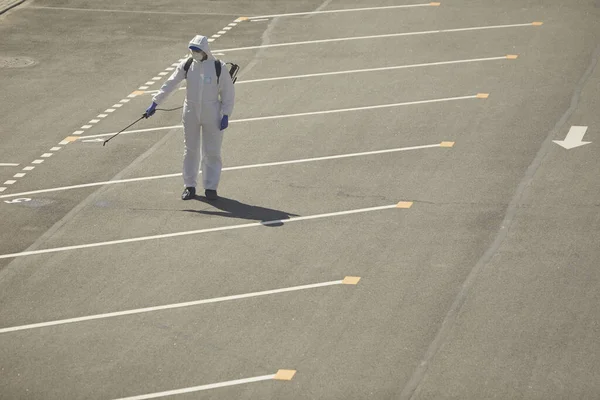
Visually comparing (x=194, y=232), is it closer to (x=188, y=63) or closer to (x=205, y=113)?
(x=205, y=113)

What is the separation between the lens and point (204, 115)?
17953 millimetres

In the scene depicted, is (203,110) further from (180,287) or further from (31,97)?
(31,97)

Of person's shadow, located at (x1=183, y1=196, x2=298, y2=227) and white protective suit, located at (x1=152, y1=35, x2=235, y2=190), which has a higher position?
white protective suit, located at (x1=152, y1=35, x2=235, y2=190)

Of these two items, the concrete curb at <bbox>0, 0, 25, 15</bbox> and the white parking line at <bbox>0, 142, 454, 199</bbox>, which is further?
the concrete curb at <bbox>0, 0, 25, 15</bbox>

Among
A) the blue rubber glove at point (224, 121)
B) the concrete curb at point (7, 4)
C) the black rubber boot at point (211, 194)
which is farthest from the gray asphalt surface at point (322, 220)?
the concrete curb at point (7, 4)

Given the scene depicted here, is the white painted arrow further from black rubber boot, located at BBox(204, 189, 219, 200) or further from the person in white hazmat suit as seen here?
black rubber boot, located at BBox(204, 189, 219, 200)

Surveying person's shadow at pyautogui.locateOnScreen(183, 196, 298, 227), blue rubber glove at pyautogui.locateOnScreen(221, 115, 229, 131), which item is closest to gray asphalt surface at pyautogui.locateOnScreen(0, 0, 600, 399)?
person's shadow at pyautogui.locateOnScreen(183, 196, 298, 227)

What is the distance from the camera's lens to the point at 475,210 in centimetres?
1714

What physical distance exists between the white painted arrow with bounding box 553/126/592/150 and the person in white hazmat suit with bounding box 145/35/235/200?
5.17 metres

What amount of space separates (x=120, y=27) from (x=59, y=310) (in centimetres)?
1348

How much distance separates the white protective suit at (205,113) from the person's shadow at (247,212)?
30cm

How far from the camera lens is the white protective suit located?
17.9 m

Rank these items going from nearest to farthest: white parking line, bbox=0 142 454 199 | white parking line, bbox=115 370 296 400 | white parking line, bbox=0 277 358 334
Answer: white parking line, bbox=115 370 296 400 → white parking line, bbox=0 277 358 334 → white parking line, bbox=0 142 454 199

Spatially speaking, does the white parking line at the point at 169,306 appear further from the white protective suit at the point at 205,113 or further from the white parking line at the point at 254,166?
the white parking line at the point at 254,166
